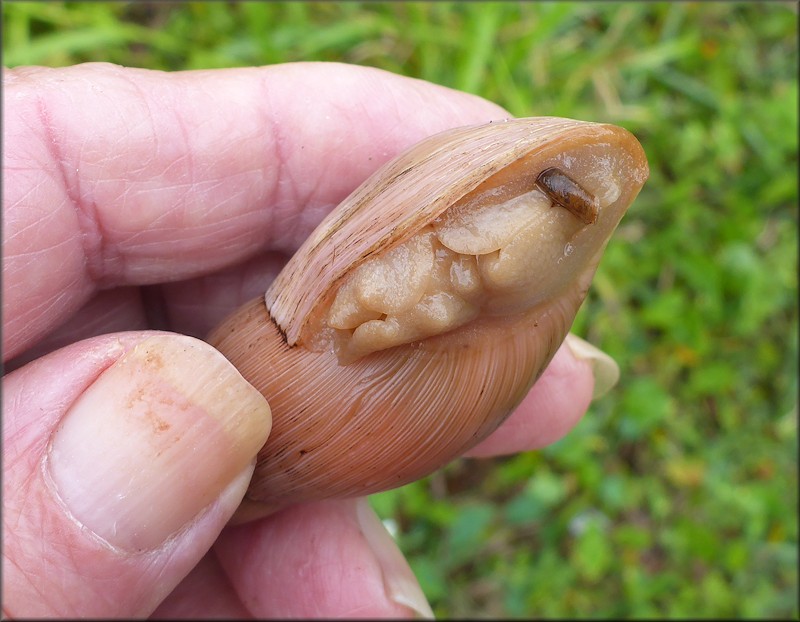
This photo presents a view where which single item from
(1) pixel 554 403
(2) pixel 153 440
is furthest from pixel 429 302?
(1) pixel 554 403

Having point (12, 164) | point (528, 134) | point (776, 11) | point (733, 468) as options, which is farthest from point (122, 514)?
point (776, 11)

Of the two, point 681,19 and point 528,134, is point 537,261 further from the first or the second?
point 681,19

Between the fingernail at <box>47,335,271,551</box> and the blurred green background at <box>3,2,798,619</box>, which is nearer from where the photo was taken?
the fingernail at <box>47,335,271,551</box>

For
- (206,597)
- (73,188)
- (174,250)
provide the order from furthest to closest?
(206,597) → (174,250) → (73,188)

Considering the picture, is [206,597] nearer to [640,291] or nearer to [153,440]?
[153,440]

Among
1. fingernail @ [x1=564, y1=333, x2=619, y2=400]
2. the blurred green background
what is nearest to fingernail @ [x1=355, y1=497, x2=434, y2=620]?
the blurred green background

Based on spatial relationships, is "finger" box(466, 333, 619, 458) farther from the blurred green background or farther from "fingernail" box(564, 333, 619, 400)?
the blurred green background

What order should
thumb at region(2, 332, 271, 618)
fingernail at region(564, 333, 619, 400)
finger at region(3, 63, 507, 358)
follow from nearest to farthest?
1. thumb at region(2, 332, 271, 618)
2. finger at region(3, 63, 507, 358)
3. fingernail at region(564, 333, 619, 400)

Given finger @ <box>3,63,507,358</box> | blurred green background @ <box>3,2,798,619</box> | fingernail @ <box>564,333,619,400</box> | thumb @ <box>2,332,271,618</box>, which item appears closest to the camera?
thumb @ <box>2,332,271,618</box>
